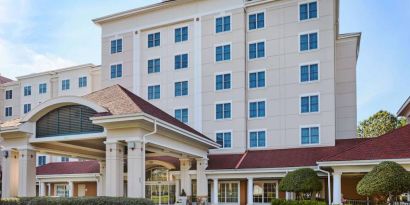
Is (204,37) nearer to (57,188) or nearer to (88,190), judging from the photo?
(88,190)

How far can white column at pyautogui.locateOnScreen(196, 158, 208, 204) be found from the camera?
99.9ft

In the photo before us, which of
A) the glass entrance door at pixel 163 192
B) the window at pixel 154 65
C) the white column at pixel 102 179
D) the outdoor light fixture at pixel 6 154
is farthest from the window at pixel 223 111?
the outdoor light fixture at pixel 6 154

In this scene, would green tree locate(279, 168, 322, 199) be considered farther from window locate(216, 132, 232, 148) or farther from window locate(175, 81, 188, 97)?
window locate(175, 81, 188, 97)

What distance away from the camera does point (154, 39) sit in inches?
1464

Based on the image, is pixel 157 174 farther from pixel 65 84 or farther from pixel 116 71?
pixel 65 84

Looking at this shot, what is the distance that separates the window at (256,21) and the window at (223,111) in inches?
237

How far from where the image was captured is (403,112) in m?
36.3

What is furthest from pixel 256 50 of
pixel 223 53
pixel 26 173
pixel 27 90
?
pixel 27 90

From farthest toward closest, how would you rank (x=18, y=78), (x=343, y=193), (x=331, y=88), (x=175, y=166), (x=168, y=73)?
(x=18, y=78) → (x=168, y=73) → (x=175, y=166) → (x=331, y=88) → (x=343, y=193)

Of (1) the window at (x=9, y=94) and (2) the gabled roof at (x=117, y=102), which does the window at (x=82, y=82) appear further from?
(2) the gabled roof at (x=117, y=102)

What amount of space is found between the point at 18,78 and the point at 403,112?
1473 inches

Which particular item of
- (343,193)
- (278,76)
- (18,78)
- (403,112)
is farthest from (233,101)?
(18,78)

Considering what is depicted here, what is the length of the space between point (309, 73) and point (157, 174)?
13453 millimetres

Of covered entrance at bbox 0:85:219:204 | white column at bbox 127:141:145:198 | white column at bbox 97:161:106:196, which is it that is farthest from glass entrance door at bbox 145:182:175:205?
white column at bbox 127:141:145:198
